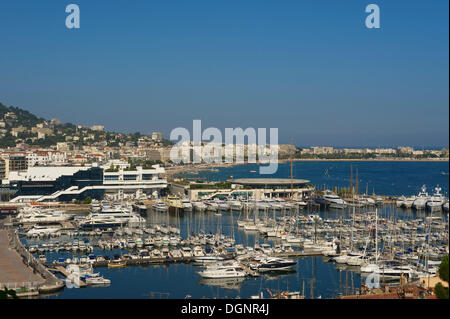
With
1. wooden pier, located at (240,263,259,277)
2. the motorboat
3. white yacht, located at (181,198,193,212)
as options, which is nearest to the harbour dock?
wooden pier, located at (240,263,259,277)

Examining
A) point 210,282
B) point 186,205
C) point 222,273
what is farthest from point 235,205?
point 210,282

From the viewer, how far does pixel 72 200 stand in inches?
924

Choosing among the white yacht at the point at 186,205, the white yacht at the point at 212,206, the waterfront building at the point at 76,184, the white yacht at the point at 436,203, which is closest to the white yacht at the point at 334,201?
the white yacht at the point at 436,203

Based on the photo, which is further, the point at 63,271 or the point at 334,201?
the point at 334,201

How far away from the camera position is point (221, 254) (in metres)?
13.0

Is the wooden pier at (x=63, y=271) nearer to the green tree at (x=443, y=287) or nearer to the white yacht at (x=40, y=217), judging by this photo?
the white yacht at (x=40, y=217)

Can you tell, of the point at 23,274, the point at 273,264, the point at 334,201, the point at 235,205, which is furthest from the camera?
the point at 334,201

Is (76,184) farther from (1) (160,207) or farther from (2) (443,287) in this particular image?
(2) (443,287)

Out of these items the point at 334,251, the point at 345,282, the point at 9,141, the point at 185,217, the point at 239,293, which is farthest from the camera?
the point at 9,141

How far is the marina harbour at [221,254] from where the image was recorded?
34.5 feet

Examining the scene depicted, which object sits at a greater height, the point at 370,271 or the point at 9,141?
the point at 9,141
